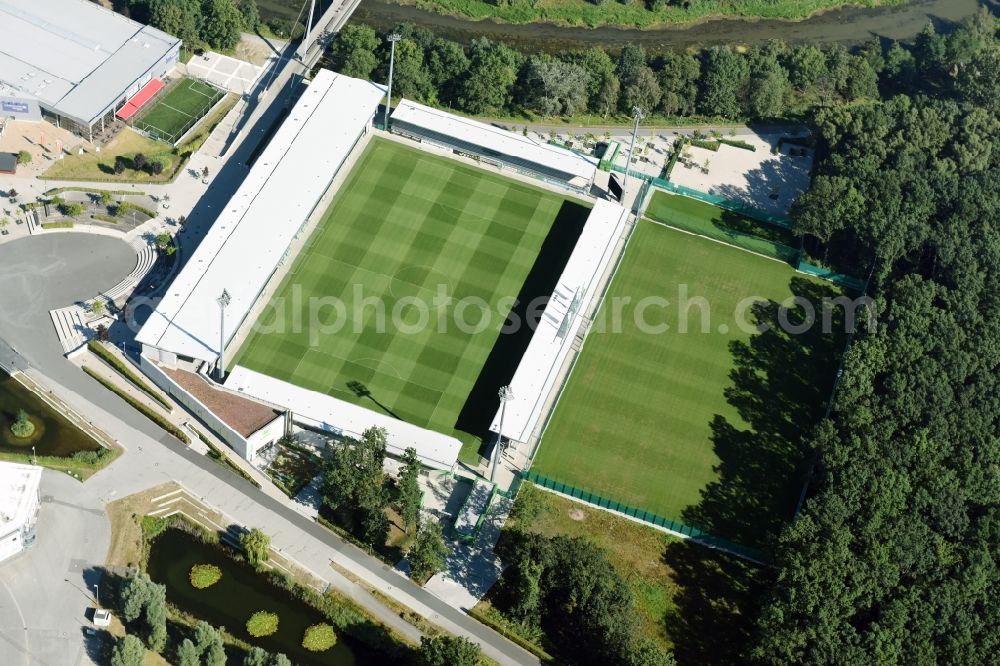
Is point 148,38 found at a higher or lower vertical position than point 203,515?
higher

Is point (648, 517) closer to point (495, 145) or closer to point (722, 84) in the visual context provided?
point (495, 145)

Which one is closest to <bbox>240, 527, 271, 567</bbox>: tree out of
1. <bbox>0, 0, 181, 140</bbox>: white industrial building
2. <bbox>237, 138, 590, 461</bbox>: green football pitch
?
<bbox>237, 138, 590, 461</bbox>: green football pitch

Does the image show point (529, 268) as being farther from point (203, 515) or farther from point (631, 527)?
point (203, 515)

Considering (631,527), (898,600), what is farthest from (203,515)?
(898,600)

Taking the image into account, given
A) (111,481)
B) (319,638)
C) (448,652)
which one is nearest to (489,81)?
(111,481)

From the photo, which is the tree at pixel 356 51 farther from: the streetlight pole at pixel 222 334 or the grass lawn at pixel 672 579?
the grass lawn at pixel 672 579
